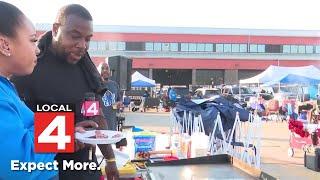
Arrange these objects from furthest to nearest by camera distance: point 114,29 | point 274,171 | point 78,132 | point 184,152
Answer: point 114,29
point 274,171
point 184,152
point 78,132

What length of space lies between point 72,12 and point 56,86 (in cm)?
27

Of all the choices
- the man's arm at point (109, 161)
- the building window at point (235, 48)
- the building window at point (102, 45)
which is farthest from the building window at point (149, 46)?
the man's arm at point (109, 161)

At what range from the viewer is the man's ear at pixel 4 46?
106 centimetres

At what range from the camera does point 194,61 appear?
4025cm

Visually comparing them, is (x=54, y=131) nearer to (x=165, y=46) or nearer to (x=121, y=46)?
(x=121, y=46)

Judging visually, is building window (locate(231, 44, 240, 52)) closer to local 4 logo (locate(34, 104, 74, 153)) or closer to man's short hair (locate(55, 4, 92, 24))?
man's short hair (locate(55, 4, 92, 24))

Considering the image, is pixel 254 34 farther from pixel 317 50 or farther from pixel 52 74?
pixel 52 74

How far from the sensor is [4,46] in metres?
1.07

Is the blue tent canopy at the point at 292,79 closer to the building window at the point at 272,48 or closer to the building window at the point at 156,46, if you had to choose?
the building window at the point at 156,46

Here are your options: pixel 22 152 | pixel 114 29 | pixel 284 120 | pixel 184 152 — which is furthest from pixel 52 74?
pixel 114 29

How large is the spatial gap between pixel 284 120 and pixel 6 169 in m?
17.1

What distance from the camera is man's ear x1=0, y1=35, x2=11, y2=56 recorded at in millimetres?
1062

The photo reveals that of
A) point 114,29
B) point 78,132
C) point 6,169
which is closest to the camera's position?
point 6,169

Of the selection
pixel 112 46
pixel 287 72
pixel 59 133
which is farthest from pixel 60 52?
pixel 112 46
